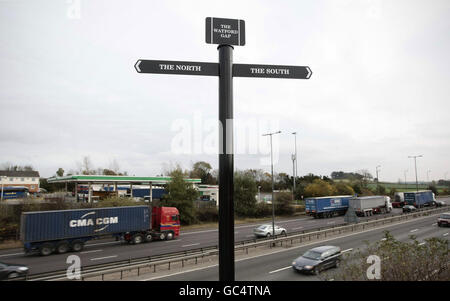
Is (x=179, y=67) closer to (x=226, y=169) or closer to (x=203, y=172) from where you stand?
(x=226, y=169)

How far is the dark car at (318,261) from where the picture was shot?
14064 millimetres

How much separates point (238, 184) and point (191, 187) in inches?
388

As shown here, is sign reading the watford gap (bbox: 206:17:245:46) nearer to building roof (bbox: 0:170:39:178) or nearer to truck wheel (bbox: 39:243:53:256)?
truck wheel (bbox: 39:243:53:256)

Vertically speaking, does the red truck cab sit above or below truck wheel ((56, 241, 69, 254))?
above

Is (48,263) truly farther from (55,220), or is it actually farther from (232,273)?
(232,273)

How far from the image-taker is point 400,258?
6207 mm

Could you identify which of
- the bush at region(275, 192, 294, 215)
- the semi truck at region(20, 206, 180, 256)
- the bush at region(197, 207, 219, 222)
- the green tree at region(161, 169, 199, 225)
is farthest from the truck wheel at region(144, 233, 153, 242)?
the bush at region(275, 192, 294, 215)

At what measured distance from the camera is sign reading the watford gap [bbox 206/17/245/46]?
3240 millimetres

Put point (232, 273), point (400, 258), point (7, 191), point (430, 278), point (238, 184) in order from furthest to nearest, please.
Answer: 1. point (7, 191)
2. point (238, 184)
3. point (400, 258)
4. point (430, 278)
5. point (232, 273)

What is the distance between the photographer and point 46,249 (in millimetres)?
21156

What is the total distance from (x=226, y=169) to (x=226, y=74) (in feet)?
3.85

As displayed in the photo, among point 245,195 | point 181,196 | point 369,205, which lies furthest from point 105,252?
point 369,205

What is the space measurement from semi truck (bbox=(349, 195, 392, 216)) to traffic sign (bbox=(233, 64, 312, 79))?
146 ft
